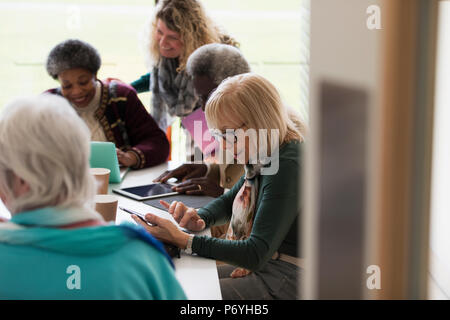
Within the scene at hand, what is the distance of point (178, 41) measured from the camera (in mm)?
2469

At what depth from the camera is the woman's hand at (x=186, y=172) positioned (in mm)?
1857

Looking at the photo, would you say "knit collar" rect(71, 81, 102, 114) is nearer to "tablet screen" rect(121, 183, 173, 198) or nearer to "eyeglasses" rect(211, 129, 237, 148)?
"tablet screen" rect(121, 183, 173, 198)

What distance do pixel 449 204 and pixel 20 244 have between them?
2.05 ft

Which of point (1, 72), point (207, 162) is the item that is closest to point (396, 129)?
point (207, 162)

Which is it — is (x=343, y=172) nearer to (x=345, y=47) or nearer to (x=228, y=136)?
(x=345, y=47)

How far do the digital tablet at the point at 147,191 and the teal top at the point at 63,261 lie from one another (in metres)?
0.85

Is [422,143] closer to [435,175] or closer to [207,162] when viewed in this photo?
[435,175]

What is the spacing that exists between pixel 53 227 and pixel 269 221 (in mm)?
558

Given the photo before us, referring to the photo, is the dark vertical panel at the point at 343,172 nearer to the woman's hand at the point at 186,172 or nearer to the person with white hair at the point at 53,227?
the person with white hair at the point at 53,227

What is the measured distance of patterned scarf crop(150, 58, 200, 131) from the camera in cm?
246

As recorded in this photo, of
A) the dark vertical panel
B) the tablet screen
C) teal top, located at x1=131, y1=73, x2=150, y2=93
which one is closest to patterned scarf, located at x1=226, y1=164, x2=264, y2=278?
the tablet screen

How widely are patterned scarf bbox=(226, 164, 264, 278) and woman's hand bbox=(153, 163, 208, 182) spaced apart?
0.45 meters

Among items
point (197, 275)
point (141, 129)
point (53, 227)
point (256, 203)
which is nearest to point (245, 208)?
point (256, 203)

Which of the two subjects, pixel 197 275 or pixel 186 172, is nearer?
pixel 197 275
